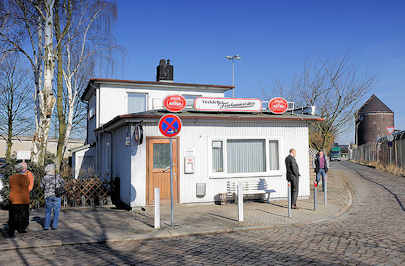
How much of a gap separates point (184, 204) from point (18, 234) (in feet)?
18.4

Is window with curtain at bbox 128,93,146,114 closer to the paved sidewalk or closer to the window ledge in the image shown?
the window ledge

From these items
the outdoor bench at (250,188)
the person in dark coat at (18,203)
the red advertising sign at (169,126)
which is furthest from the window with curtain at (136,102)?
the person in dark coat at (18,203)

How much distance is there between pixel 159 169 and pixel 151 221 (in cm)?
276

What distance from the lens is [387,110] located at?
67.8m

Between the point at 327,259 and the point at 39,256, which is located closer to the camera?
the point at 327,259

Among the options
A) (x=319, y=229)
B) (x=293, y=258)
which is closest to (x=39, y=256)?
(x=293, y=258)

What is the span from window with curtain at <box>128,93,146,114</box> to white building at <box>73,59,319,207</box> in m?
4.93

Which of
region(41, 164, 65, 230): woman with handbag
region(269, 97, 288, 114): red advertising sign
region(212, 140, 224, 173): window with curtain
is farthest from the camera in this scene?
region(269, 97, 288, 114): red advertising sign

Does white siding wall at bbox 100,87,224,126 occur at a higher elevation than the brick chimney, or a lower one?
lower

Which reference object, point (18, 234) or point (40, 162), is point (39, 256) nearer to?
point (18, 234)

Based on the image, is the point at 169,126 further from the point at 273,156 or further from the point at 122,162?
the point at 273,156

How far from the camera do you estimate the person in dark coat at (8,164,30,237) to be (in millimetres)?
8492

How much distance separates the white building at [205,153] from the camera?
1254cm

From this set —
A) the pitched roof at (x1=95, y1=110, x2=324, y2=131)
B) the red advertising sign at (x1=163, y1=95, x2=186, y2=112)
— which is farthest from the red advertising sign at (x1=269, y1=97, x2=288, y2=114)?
the red advertising sign at (x1=163, y1=95, x2=186, y2=112)
